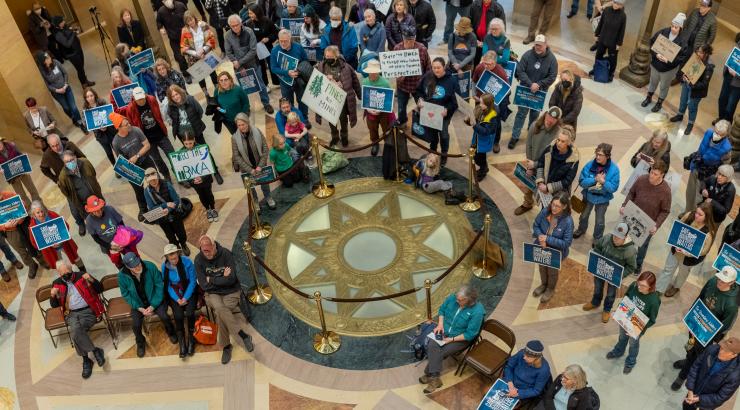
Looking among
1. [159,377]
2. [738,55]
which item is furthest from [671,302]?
[159,377]

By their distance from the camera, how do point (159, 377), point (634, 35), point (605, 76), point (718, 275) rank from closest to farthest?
point (718, 275) < point (159, 377) < point (605, 76) < point (634, 35)

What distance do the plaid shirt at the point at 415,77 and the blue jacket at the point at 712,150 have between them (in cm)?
460

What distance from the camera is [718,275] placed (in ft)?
23.1

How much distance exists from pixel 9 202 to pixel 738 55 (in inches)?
461

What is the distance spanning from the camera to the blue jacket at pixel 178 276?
8633 mm

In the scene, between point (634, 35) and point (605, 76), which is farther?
point (634, 35)

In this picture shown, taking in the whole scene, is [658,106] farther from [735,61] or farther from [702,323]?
[702,323]

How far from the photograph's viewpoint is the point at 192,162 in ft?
33.6

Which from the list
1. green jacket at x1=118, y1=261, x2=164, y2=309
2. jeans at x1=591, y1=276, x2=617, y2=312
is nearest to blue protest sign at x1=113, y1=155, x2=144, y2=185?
green jacket at x1=118, y1=261, x2=164, y2=309

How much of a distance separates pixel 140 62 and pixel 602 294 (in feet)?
30.6

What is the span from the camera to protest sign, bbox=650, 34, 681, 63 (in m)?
11.6

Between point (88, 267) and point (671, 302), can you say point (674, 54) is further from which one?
point (88, 267)

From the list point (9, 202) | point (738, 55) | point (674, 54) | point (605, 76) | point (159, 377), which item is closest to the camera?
point (159, 377)

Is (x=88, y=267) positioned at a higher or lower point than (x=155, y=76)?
lower
